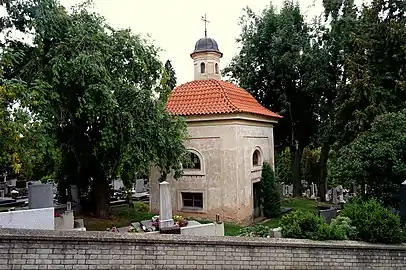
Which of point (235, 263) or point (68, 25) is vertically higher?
point (68, 25)

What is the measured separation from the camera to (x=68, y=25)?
15648 mm

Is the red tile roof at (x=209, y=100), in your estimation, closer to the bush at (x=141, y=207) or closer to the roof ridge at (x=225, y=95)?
the roof ridge at (x=225, y=95)

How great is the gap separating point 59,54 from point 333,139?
1630cm

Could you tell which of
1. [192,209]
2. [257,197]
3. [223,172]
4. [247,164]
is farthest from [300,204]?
[192,209]

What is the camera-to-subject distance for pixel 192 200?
69.8ft

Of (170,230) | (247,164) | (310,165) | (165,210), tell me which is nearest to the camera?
(170,230)

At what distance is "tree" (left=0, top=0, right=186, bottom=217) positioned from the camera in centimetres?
1466

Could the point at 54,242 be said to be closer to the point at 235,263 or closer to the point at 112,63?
the point at 235,263

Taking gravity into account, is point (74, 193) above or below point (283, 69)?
below

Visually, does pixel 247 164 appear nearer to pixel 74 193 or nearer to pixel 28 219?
pixel 74 193

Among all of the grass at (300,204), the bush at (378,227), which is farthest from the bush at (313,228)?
the grass at (300,204)

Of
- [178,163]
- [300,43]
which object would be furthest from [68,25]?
[300,43]

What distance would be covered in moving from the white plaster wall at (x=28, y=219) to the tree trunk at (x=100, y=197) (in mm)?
6431

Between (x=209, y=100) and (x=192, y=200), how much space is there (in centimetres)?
532
